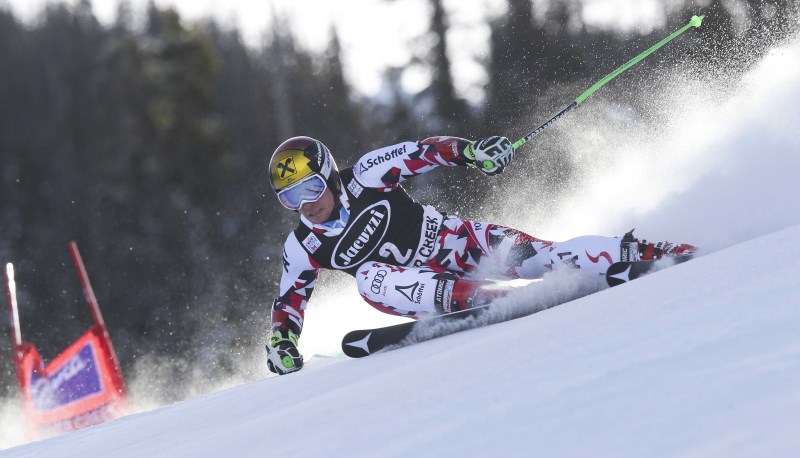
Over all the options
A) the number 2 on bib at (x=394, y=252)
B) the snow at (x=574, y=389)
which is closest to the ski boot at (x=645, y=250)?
the snow at (x=574, y=389)

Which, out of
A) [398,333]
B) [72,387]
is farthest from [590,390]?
[72,387]

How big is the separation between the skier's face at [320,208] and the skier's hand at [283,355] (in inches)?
26.7

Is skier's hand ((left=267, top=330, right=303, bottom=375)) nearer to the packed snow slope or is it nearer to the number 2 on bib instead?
the number 2 on bib

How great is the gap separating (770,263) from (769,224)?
1778 mm

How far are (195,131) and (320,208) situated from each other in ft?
68.7

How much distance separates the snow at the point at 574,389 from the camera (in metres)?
1.85

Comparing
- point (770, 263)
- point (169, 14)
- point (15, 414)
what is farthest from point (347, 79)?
point (770, 263)

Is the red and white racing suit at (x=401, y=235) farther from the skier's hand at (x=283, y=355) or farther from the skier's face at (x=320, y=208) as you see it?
the skier's hand at (x=283, y=355)

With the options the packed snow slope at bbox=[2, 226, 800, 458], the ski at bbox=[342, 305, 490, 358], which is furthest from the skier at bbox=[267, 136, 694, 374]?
the packed snow slope at bbox=[2, 226, 800, 458]

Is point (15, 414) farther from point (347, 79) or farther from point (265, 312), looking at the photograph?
point (347, 79)

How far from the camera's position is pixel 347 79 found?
2509cm

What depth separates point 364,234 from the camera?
4.96 meters

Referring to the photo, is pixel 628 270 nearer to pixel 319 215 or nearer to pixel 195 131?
pixel 319 215

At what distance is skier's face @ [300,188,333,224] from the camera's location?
488cm
